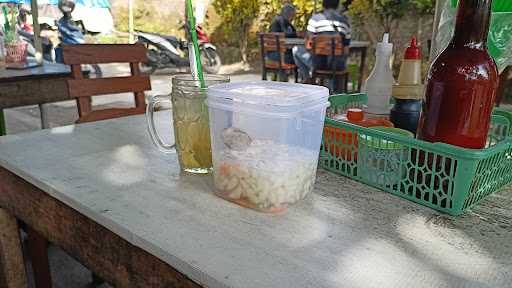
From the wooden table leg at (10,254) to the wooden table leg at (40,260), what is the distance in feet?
0.52

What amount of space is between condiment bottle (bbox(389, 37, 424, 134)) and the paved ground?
A: 1.10 ft

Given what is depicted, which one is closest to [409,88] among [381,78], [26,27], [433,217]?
[381,78]

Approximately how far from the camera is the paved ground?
165 cm

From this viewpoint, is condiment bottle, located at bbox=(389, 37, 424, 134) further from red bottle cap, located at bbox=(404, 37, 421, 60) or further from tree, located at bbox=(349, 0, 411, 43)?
tree, located at bbox=(349, 0, 411, 43)

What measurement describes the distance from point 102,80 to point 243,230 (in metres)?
1.29

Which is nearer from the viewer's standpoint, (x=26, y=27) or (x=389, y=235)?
(x=389, y=235)

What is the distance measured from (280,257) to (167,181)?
0.32 metres

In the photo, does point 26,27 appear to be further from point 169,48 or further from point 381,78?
point 381,78

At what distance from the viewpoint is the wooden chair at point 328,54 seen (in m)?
4.47

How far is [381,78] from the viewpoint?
3.11ft

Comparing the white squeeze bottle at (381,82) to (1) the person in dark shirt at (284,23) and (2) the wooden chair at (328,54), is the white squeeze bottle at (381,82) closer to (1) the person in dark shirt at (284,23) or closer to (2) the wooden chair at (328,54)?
(2) the wooden chair at (328,54)

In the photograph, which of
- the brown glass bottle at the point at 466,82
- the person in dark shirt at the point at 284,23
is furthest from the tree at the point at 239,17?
the brown glass bottle at the point at 466,82

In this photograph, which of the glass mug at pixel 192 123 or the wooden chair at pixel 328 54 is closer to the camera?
the glass mug at pixel 192 123

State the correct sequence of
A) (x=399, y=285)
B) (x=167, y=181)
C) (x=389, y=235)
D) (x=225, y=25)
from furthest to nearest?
(x=225, y=25), (x=167, y=181), (x=389, y=235), (x=399, y=285)
